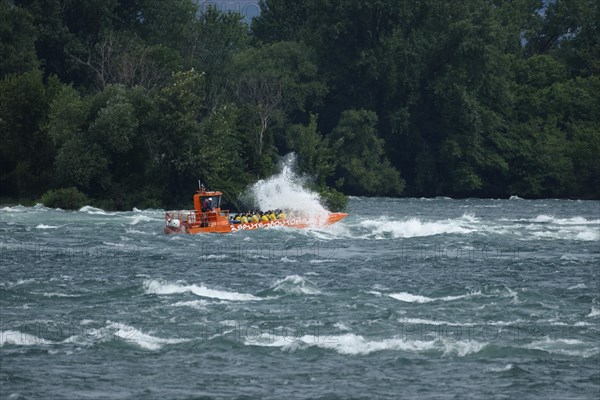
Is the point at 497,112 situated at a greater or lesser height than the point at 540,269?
greater

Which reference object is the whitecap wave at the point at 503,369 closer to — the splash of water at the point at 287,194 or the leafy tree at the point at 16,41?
the splash of water at the point at 287,194

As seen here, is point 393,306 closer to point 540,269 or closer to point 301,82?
point 540,269

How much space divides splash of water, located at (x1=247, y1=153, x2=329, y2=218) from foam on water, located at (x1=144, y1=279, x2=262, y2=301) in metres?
24.8

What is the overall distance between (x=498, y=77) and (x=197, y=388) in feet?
296

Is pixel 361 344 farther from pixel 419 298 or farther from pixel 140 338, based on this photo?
pixel 419 298

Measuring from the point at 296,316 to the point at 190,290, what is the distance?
5.56 metres

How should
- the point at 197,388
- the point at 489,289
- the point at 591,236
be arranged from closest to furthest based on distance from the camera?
1. the point at 197,388
2. the point at 489,289
3. the point at 591,236

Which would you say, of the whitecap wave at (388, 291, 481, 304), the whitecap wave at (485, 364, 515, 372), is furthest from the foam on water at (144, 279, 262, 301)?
the whitecap wave at (485, 364, 515, 372)

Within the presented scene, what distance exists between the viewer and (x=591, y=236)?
5916cm

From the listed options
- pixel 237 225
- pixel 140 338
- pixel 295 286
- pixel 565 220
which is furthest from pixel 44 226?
pixel 140 338

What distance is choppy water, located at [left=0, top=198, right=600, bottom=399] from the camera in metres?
26.4

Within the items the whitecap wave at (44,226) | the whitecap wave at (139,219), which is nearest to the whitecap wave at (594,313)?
the whitecap wave at (44,226)

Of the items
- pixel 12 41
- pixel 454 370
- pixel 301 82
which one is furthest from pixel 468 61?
pixel 454 370

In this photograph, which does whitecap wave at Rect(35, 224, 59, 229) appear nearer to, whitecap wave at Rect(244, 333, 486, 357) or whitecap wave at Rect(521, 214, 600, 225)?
whitecap wave at Rect(521, 214, 600, 225)
